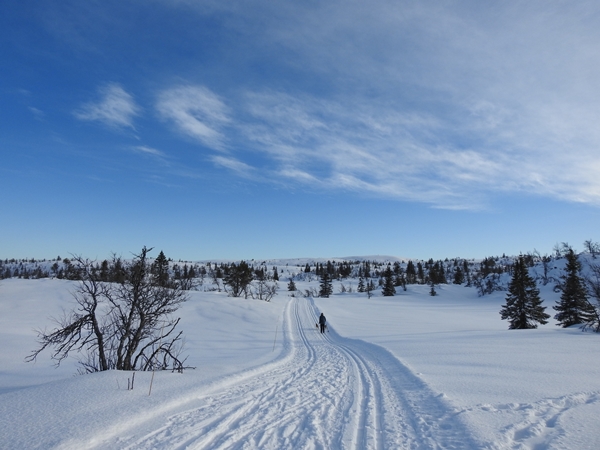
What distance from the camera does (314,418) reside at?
20.1 ft

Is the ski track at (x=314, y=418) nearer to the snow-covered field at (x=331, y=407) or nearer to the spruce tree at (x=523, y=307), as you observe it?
the snow-covered field at (x=331, y=407)

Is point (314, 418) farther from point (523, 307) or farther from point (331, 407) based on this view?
point (523, 307)

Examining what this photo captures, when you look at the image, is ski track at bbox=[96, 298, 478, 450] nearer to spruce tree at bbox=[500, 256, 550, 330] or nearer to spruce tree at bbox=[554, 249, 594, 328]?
spruce tree at bbox=[500, 256, 550, 330]

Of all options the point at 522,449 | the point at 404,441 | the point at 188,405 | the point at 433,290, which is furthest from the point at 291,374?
the point at 433,290

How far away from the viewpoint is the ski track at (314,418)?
16.2 feet

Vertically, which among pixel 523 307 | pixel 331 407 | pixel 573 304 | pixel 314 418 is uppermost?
pixel 314 418

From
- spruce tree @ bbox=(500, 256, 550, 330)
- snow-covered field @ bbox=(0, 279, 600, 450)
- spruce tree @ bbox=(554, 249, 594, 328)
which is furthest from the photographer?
spruce tree @ bbox=(554, 249, 594, 328)

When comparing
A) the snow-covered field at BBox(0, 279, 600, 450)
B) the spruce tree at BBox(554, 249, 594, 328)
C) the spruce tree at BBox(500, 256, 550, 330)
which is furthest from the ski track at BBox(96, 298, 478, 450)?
the spruce tree at BBox(554, 249, 594, 328)

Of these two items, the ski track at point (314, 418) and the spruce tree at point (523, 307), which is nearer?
the ski track at point (314, 418)

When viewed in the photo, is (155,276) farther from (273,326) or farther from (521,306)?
(521,306)

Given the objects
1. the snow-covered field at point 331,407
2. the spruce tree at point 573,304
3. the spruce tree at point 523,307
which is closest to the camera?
the snow-covered field at point 331,407

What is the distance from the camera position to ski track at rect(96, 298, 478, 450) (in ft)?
16.2

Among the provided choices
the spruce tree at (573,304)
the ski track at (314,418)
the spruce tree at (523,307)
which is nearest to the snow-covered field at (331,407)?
the ski track at (314,418)

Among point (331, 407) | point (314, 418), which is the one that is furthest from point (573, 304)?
point (314, 418)
